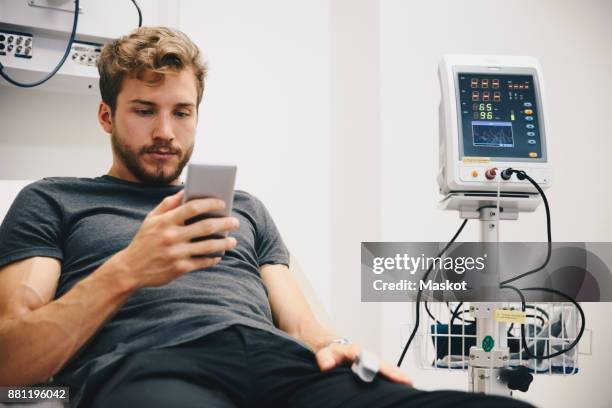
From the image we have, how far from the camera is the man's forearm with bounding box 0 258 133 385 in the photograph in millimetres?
957

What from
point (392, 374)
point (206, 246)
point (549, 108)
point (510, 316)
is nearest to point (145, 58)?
point (206, 246)

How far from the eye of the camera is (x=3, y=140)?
178 cm

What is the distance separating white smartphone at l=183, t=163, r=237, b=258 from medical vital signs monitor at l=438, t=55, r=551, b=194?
2.59 feet

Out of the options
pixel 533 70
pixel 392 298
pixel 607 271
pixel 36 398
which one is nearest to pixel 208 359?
pixel 36 398

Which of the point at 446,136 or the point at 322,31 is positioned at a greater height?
the point at 322,31

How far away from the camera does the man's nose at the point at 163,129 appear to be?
1.28 meters

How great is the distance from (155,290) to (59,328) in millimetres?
193

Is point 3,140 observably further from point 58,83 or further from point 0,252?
point 0,252

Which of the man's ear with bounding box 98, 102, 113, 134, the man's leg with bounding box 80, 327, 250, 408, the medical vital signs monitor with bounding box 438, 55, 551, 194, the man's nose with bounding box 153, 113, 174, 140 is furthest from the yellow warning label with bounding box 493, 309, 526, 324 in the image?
the man's ear with bounding box 98, 102, 113, 134

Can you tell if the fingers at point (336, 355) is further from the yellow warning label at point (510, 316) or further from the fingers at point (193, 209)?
the yellow warning label at point (510, 316)

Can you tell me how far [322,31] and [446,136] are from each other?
961mm

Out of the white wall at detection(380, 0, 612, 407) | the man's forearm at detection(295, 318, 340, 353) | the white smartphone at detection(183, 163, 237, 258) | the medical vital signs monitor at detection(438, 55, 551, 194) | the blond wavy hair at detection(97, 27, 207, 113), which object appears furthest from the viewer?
the white wall at detection(380, 0, 612, 407)

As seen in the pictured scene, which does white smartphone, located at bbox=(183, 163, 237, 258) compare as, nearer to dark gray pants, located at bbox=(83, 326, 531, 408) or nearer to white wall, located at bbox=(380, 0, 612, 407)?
dark gray pants, located at bbox=(83, 326, 531, 408)

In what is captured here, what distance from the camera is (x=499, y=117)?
1.59 metres
